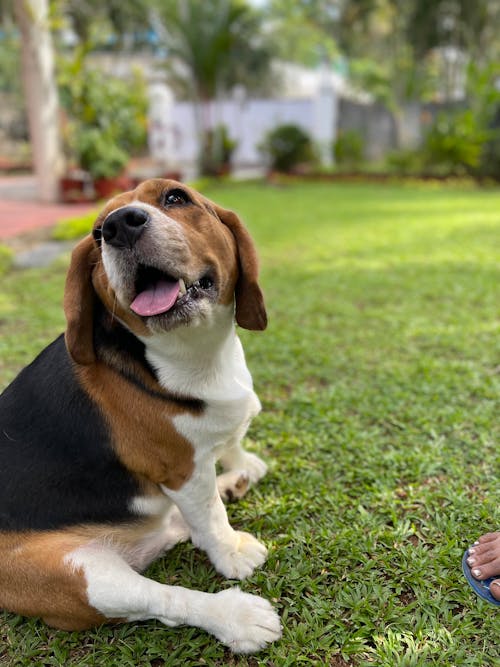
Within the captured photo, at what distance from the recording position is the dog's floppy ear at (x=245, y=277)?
7.16ft

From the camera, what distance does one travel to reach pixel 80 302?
6.48 feet

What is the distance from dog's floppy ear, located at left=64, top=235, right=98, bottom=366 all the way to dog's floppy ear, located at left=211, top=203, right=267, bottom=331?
1.84 feet

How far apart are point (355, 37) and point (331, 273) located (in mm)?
25326

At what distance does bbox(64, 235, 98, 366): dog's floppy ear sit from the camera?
1.96m

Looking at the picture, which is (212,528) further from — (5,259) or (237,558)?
(5,259)

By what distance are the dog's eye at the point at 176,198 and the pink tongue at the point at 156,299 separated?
360 millimetres

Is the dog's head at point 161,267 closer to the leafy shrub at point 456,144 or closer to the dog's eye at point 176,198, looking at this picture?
the dog's eye at point 176,198

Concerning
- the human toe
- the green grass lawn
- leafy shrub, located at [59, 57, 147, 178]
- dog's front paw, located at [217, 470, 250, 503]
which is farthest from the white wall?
the human toe

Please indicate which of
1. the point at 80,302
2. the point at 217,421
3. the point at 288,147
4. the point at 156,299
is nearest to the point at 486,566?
the point at 217,421

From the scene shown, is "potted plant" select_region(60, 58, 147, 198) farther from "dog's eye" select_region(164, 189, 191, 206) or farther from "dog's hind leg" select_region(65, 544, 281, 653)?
"dog's hind leg" select_region(65, 544, 281, 653)

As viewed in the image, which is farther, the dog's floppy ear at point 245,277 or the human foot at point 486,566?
the dog's floppy ear at point 245,277

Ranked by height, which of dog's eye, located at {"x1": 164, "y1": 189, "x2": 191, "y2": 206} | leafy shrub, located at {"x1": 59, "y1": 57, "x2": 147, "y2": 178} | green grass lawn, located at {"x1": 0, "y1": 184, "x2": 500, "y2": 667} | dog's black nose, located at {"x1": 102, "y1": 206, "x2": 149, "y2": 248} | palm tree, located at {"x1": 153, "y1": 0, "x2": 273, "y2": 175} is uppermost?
palm tree, located at {"x1": 153, "y1": 0, "x2": 273, "y2": 175}

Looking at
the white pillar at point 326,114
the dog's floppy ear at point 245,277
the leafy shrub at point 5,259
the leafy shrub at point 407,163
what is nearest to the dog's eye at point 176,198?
the dog's floppy ear at point 245,277

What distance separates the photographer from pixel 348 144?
18859 millimetres
